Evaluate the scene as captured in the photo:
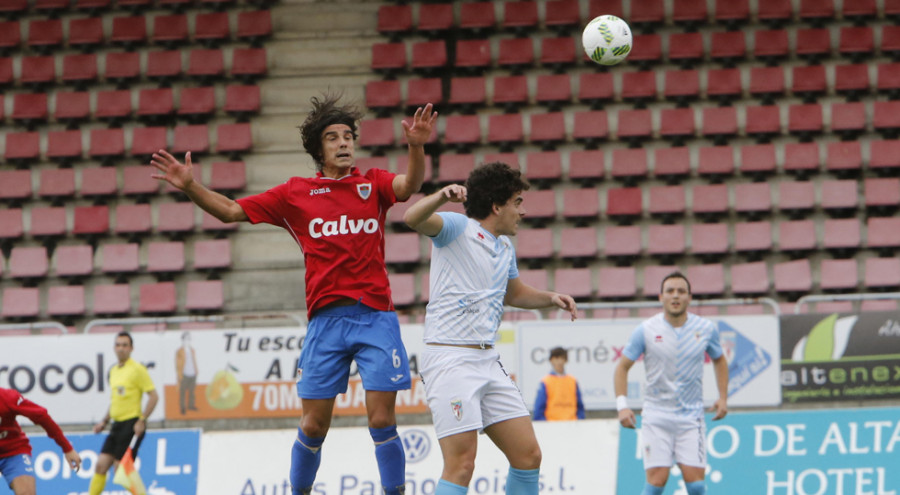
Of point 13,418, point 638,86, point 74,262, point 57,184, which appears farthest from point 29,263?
point 638,86

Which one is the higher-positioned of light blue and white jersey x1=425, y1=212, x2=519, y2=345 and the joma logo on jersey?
the joma logo on jersey

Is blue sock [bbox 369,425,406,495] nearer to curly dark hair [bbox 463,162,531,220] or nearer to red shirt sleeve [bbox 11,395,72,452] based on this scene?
curly dark hair [bbox 463,162,531,220]

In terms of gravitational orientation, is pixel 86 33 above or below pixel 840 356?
above

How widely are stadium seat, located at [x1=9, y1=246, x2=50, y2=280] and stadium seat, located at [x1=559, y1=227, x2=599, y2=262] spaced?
7862 mm

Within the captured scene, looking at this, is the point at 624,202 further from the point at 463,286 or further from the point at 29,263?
the point at 463,286

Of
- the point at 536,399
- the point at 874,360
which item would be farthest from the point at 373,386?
the point at 874,360

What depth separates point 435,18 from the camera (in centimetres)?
1750

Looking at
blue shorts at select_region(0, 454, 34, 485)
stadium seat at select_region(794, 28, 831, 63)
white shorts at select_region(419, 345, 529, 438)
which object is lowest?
blue shorts at select_region(0, 454, 34, 485)

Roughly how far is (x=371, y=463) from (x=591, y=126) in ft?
27.8

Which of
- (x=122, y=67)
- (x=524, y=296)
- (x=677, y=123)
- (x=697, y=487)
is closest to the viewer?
(x=524, y=296)

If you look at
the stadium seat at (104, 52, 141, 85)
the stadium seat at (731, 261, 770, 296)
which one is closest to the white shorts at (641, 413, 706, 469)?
the stadium seat at (731, 261, 770, 296)

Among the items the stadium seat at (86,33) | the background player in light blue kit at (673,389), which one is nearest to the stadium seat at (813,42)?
the background player in light blue kit at (673,389)

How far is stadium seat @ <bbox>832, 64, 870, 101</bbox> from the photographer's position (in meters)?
16.7

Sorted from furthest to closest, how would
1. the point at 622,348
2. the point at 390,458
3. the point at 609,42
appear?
the point at 622,348 < the point at 609,42 < the point at 390,458
